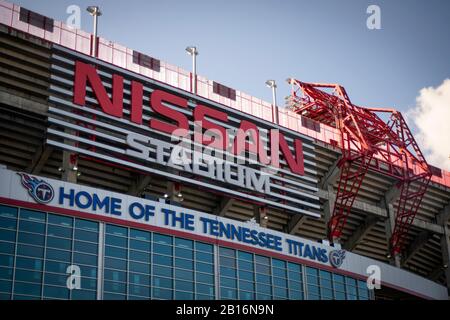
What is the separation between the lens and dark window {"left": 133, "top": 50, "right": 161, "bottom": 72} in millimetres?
60906

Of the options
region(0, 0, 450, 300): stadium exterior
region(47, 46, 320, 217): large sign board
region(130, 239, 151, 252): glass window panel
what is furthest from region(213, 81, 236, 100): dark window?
region(130, 239, 151, 252): glass window panel

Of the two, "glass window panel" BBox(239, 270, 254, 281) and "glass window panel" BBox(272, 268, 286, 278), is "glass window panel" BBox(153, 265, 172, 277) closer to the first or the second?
"glass window panel" BBox(239, 270, 254, 281)

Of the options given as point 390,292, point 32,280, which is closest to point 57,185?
point 32,280

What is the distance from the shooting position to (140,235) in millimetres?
50844

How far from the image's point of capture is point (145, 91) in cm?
6022

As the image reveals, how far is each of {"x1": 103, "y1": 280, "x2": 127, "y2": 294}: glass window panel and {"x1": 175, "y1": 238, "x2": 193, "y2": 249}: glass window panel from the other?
5.93 metres

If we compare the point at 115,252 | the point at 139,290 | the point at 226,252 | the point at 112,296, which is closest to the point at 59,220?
the point at 115,252

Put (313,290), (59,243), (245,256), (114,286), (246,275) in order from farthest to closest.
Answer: (313,290) < (245,256) < (246,275) < (114,286) < (59,243)

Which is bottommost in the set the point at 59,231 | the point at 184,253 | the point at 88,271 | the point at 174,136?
the point at 88,271

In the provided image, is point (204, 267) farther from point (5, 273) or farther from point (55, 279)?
point (5, 273)

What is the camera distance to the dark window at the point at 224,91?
66125 mm

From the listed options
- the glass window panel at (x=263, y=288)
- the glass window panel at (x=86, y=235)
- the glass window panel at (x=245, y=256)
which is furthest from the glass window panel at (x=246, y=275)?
the glass window panel at (x=86, y=235)

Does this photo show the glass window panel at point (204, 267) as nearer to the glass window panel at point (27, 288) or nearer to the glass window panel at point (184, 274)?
the glass window panel at point (184, 274)

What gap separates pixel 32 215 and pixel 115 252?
617 cm
